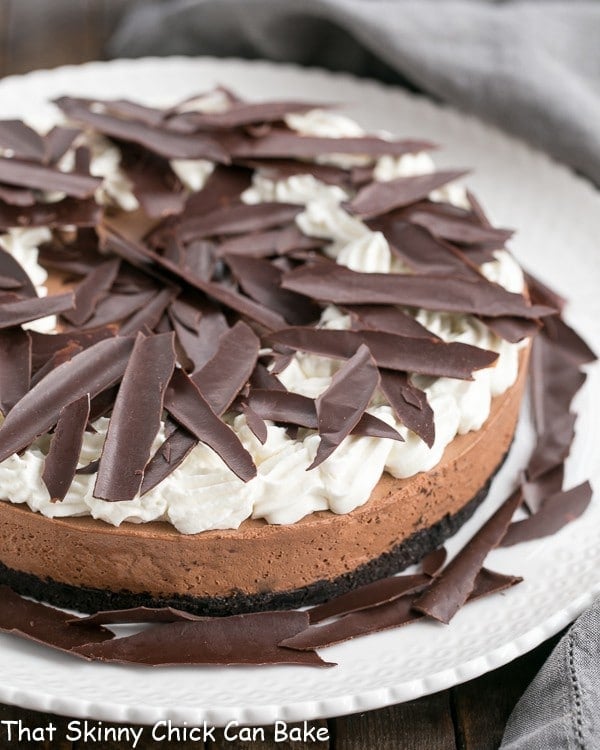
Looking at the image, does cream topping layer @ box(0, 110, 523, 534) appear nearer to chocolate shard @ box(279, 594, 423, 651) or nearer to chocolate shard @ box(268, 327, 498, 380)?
chocolate shard @ box(268, 327, 498, 380)

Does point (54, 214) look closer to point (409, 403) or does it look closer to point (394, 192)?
point (394, 192)

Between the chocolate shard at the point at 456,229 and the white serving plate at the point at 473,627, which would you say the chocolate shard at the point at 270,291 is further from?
the white serving plate at the point at 473,627

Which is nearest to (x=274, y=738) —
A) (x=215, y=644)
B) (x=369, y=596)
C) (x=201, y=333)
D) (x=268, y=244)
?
(x=215, y=644)

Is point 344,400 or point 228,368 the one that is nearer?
point 344,400

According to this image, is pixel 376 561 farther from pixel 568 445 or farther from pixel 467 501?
pixel 568 445

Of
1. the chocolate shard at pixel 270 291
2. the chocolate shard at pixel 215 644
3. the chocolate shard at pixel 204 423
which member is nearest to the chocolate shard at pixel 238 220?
the chocolate shard at pixel 270 291

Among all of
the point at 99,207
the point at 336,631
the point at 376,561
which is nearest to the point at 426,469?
the point at 376,561
